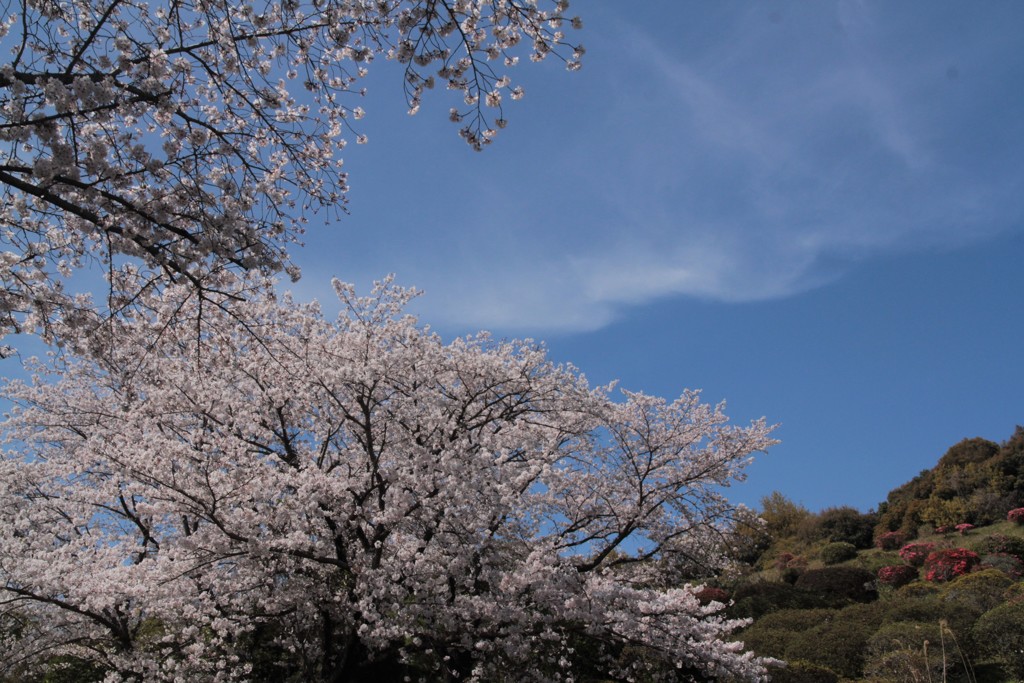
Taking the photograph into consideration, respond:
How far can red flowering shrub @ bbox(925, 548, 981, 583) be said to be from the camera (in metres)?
21.8

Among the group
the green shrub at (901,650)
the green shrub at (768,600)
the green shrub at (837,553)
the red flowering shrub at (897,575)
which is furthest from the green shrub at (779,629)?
the green shrub at (837,553)

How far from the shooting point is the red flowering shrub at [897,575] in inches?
891

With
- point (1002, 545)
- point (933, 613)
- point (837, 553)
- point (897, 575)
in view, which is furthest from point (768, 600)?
point (837, 553)

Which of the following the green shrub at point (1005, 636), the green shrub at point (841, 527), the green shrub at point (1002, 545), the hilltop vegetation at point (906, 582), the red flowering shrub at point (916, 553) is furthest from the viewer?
the green shrub at point (841, 527)

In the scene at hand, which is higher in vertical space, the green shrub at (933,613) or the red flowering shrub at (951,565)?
the red flowering shrub at (951,565)

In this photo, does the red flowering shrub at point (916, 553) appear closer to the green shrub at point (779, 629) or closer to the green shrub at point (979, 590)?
the green shrub at point (979, 590)

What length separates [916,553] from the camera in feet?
82.6

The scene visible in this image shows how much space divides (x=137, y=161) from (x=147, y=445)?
5568 mm

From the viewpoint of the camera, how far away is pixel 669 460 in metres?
12.4

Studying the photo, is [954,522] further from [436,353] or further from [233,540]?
[233,540]

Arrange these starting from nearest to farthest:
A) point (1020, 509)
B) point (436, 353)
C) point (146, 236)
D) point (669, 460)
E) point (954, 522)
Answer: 1. point (146, 236)
2. point (436, 353)
3. point (669, 460)
4. point (1020, 509)
5. point (954, 522)

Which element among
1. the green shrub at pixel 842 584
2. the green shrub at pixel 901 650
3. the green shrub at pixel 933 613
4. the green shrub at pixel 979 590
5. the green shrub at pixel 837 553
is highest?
the green shrub at pixel 837 553

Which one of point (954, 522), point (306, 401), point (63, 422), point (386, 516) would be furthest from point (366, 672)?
point (954, 522)

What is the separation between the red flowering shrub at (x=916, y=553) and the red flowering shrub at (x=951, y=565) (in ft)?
7.87
